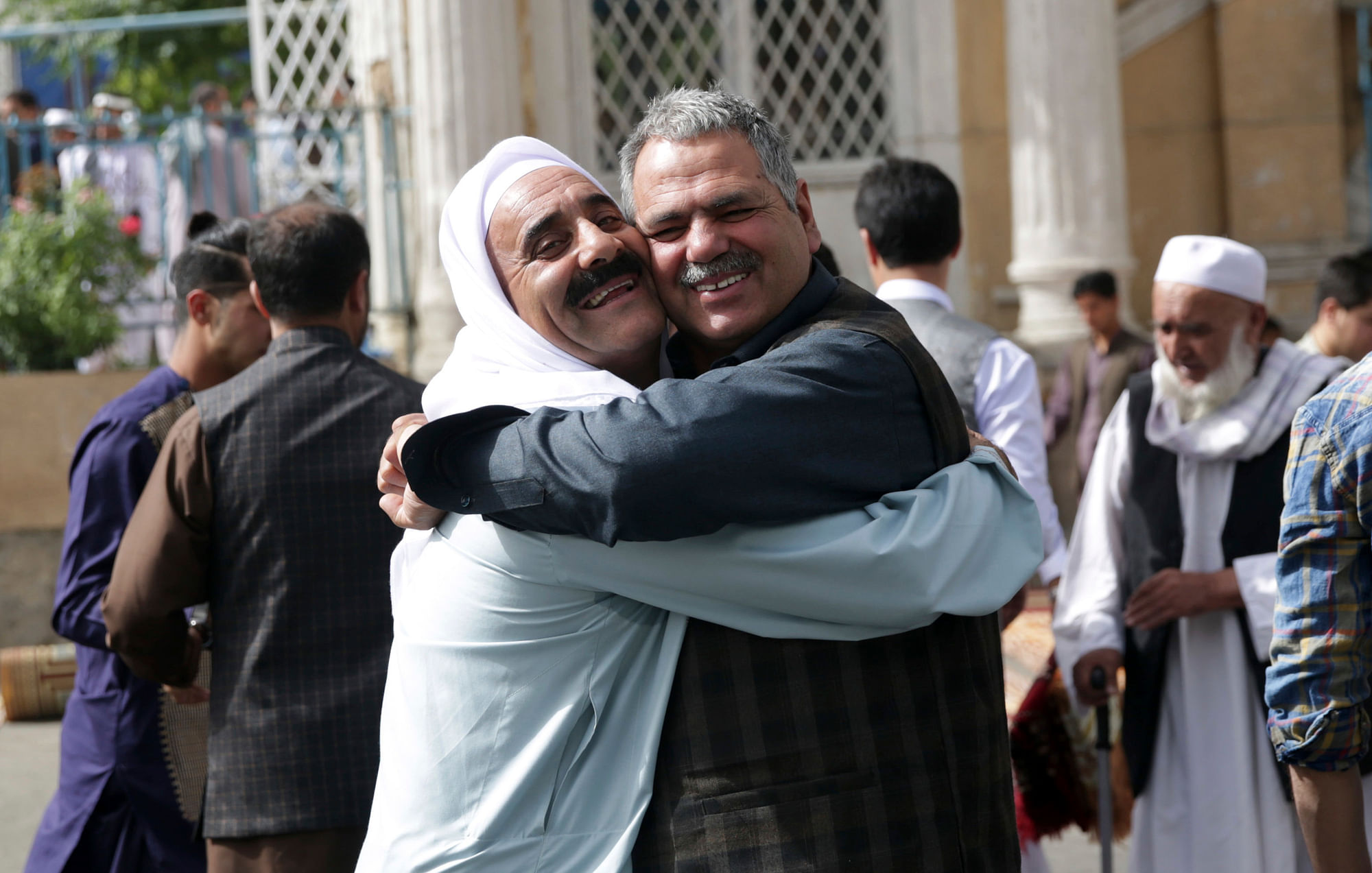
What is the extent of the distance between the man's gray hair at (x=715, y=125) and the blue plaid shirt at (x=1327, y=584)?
0.90 meters

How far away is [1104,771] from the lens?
12.4 feet

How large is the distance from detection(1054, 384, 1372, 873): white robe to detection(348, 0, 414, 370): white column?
568 centimetres

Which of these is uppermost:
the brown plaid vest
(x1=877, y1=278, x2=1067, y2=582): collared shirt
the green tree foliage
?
the green tree foliage

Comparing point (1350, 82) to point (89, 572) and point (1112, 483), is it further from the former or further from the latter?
point (89, 572)

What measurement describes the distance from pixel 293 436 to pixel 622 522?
1.51m

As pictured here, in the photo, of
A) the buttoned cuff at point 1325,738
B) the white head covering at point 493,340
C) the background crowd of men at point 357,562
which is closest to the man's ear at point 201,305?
the background crowd of men at point 357,562

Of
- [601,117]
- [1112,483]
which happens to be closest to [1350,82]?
[601,117]

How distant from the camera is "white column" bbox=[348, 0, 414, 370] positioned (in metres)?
8.69

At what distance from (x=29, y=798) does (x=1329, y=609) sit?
217 inches

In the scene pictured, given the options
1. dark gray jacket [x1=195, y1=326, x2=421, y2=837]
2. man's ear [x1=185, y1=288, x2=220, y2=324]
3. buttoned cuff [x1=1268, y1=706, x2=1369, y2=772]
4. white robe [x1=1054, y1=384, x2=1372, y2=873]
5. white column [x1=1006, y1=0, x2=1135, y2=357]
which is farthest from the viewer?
white column [x1=1006, y1=0, x2=1135, y2=357]

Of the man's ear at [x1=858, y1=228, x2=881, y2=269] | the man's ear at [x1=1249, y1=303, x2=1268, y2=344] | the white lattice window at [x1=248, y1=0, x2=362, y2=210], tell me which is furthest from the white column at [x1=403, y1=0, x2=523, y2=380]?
the man's ear at [x1=1249, y1=303, x2=1268, y2=344]

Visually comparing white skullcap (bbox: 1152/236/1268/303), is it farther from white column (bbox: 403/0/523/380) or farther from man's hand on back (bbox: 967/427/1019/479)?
white column (bbox: 403/0/523/380)

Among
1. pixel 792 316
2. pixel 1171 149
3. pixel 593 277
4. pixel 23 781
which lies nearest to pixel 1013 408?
pixel 792 316

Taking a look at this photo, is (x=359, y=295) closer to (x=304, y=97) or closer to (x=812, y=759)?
(x=812, y=759)
